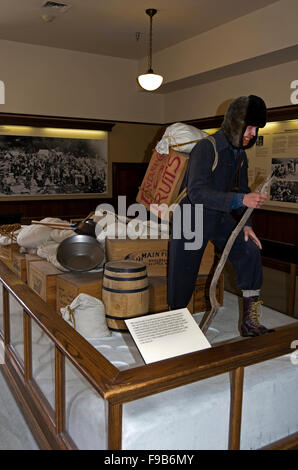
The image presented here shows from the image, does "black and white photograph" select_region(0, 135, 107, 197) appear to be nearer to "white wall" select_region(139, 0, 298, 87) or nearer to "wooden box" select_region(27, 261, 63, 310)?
"white wall" select_region(139, 0, 298, 87)

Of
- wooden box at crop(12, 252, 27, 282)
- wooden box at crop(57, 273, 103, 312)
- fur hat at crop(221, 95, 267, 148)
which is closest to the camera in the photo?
fur hat at crop(221, 95, 267, 148)

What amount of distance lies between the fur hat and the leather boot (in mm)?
893

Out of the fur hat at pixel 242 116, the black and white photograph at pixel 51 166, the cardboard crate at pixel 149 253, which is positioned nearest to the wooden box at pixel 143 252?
the cardboard crate at pixel 149 253

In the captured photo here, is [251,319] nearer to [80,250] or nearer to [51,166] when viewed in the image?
[80,250]

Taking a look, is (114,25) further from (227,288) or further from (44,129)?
(227,288)

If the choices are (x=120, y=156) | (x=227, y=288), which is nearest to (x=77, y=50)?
(x=120, y=156)

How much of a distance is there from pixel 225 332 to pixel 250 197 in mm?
1207

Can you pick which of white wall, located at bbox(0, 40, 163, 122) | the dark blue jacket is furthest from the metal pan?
white wall, located at bbox(0, 40, 163, 122)

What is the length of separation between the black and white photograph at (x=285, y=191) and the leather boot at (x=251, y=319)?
14.8 feet

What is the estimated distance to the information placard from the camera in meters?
1.63

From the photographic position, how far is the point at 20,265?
11.9 ft

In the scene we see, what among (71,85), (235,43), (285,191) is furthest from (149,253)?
(71,85)

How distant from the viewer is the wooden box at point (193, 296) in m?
3.06

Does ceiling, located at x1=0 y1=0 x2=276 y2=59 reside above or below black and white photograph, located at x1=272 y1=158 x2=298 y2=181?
above
